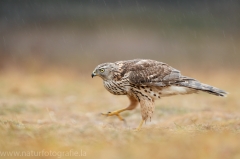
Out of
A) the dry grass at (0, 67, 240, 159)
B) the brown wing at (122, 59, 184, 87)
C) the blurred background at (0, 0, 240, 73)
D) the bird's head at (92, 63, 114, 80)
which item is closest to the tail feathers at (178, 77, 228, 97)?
the brown wing at (122, 59, 184, 87)

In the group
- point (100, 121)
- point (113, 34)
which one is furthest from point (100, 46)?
point (100, 121)

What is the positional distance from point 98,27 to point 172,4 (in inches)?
152

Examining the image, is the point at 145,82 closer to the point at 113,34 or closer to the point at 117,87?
the point at 117,87

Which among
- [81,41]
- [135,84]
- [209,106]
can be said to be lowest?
[135,84]

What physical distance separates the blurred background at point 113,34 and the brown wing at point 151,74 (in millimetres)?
11408

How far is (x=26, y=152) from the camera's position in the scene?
5.36 m

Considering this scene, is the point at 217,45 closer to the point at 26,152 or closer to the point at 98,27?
the point at 98,27

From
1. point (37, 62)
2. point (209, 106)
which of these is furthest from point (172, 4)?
point (209, 106)

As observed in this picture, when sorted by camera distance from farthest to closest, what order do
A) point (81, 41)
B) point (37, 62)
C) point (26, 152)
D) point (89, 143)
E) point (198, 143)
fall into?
point (81, 41)
point (37, 62)
point (89, 143)
point (198, 143)
point (26, 152)

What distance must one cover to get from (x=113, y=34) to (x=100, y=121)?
468 inches

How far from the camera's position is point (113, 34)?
22.3m

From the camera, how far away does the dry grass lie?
562 centimetres

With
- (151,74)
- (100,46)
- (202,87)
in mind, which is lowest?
(202,87)

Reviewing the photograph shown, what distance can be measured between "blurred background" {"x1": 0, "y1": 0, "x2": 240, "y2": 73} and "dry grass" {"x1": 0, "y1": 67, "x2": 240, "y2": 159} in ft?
4.67
